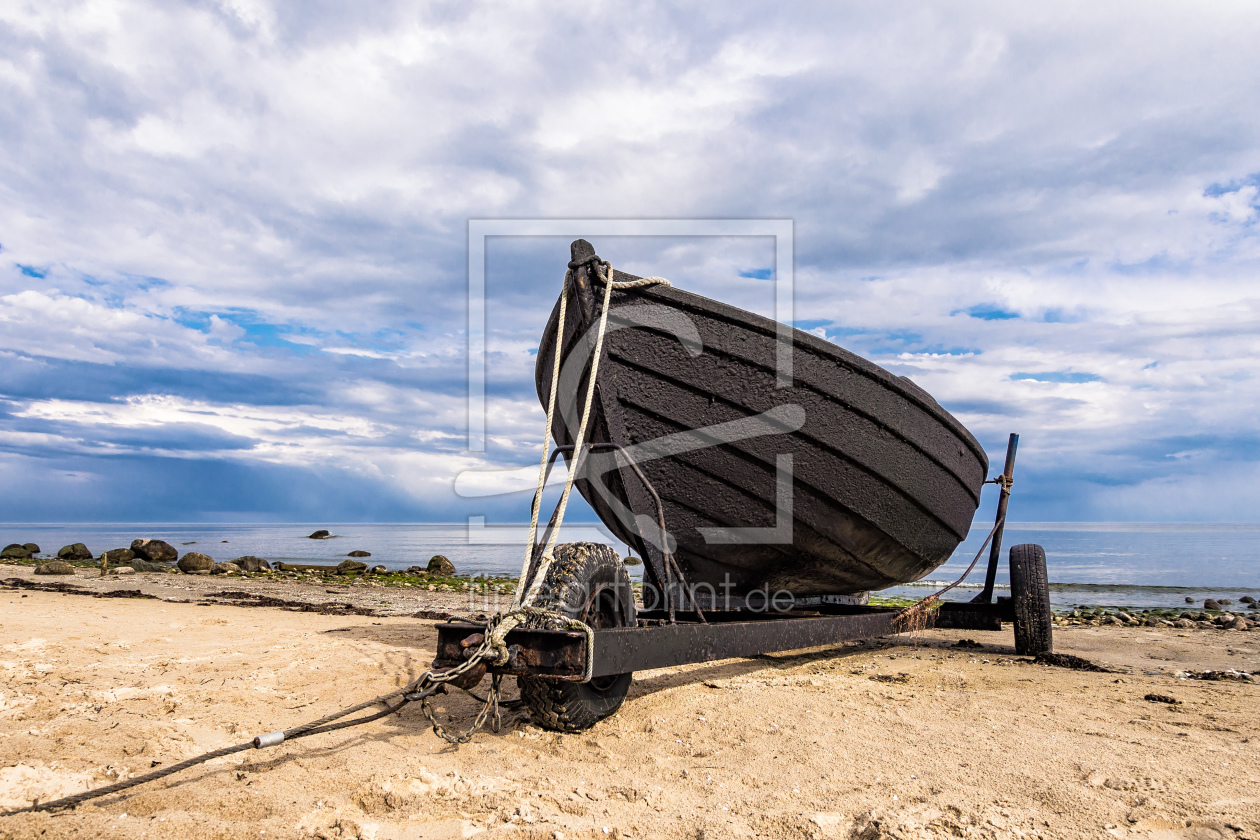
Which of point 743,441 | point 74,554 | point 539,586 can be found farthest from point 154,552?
point 539,586

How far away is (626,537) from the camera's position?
212 inches

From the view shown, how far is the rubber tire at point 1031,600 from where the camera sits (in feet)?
17.0

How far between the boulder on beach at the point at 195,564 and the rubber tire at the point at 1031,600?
17.3 metres

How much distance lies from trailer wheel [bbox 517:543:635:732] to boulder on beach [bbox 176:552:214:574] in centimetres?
1674

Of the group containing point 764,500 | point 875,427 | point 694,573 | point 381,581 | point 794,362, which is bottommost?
point 381,581

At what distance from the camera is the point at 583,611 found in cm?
298

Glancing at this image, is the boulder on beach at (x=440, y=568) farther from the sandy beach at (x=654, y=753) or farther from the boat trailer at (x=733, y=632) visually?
the boat trailer at (x=733, y=632)

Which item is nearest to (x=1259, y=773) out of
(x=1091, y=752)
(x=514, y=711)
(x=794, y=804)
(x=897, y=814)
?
(x=1091, y=752)

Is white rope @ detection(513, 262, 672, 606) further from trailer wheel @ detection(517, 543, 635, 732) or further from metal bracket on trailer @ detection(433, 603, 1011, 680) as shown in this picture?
metal bracket on trailer @ detection(433, 603, 1011, 680)

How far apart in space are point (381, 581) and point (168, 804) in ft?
47.5

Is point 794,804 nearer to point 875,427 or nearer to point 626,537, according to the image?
point 875,427

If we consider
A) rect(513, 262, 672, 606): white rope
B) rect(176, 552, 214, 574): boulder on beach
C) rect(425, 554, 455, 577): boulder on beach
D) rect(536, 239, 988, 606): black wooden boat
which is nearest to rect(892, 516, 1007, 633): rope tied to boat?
rect(536, 239, 988, 606): black wooden boat

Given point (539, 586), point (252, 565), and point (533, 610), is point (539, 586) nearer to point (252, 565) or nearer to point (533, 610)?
point (533, 610)

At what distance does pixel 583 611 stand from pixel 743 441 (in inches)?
67.0
